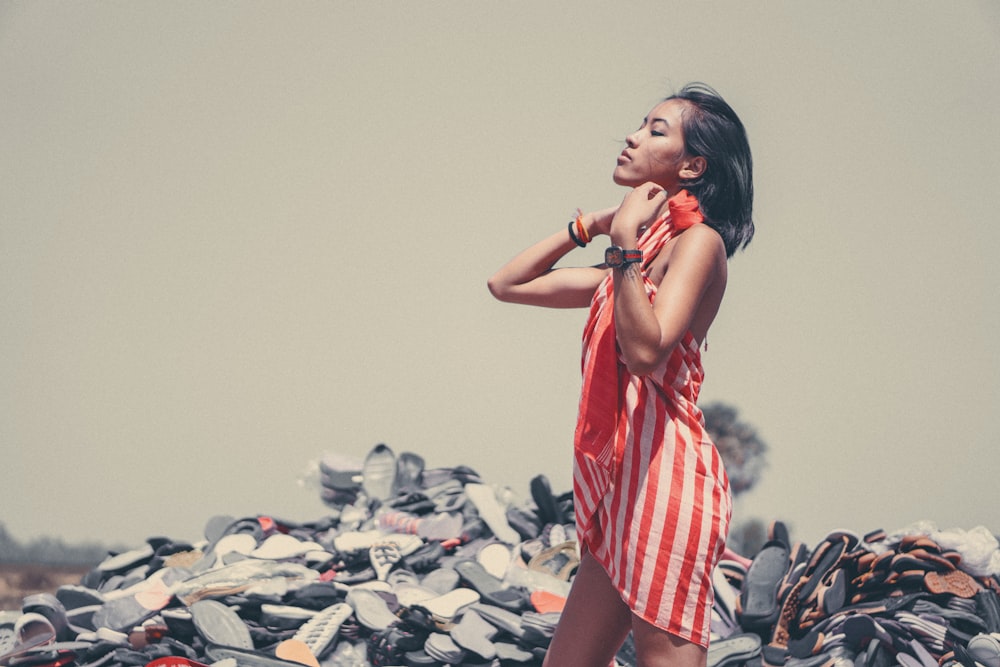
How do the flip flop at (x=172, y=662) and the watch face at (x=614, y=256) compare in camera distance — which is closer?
the watch face at (x=614, y=256)

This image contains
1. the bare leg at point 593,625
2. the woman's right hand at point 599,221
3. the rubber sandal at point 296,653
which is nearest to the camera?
the bare leg at point 593,625

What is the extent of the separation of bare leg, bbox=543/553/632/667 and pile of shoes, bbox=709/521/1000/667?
5.11 feet

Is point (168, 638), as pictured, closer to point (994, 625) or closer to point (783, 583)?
point (783, 583)

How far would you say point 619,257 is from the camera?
1246mm

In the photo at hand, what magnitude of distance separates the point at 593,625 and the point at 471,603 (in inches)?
66.4

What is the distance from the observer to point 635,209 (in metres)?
1.32

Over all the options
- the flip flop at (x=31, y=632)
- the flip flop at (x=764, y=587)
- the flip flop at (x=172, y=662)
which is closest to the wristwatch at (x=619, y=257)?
the flip flop at (x=172, y=662)

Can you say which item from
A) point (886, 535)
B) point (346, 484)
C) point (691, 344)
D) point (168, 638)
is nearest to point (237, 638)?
point (168, 638)

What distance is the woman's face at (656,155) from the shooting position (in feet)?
4.76

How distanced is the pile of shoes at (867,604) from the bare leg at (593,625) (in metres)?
→ 1.56

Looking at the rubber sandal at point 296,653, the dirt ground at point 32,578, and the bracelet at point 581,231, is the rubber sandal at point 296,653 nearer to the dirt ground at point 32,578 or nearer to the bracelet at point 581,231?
the bracelet at point 581,231

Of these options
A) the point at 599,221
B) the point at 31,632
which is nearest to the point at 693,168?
the point at 599,221

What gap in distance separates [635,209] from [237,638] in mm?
2115

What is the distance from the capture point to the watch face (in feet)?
4.09
